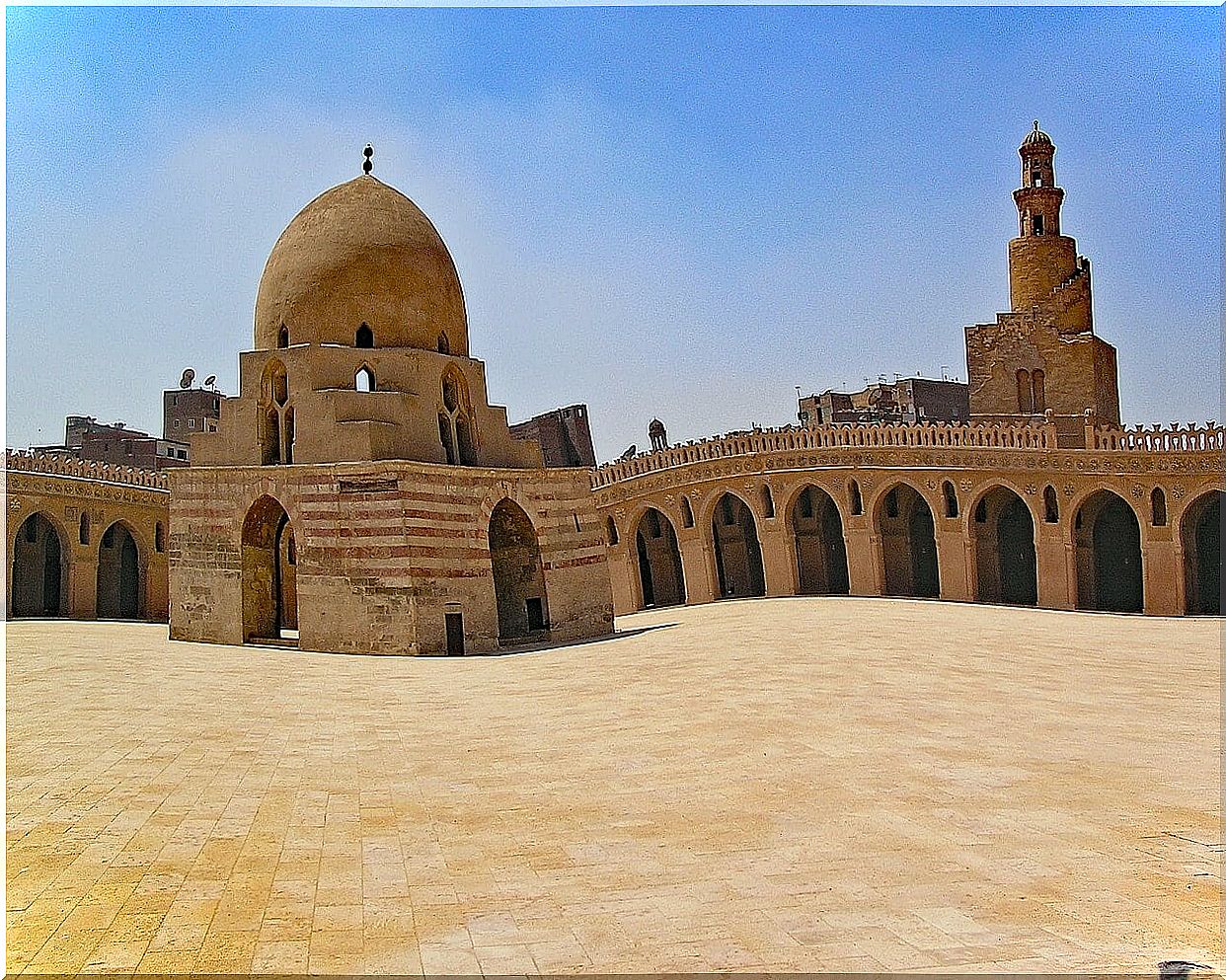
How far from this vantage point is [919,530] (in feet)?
108

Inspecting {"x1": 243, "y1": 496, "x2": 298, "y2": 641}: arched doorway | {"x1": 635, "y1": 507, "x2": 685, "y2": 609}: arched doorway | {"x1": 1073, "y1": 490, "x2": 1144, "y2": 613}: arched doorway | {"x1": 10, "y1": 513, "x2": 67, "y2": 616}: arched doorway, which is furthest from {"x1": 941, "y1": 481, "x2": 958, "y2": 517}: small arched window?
{"x1": 10, "y1": 513, "x2": 67, "y2": 616}: arched doorway

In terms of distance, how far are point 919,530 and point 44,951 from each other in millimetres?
29552

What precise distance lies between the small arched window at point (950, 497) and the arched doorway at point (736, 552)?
5.71 meters

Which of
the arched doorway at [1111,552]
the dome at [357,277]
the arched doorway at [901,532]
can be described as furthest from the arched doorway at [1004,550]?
the dome at [357,277]

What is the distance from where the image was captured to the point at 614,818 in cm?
847

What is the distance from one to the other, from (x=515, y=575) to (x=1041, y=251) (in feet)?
79.7

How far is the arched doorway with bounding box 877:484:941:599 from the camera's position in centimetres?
3155

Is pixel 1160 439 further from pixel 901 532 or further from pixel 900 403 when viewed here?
pixel 900 403

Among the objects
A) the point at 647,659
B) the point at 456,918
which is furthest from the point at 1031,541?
the point at 456,918

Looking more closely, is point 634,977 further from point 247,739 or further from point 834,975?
point 247,739

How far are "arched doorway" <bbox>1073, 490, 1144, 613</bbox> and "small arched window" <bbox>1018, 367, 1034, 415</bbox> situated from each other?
16.7 feet

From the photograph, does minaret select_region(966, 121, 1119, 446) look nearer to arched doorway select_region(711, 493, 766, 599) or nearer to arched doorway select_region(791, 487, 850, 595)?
arched doorway select_region(791, 487, 850, 595)

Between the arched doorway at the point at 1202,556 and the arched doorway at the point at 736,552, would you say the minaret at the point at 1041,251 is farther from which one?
the arched doorway at the point at 736,552

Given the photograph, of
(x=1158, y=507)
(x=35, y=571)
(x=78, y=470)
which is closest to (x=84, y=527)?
(x=78, y=470)
